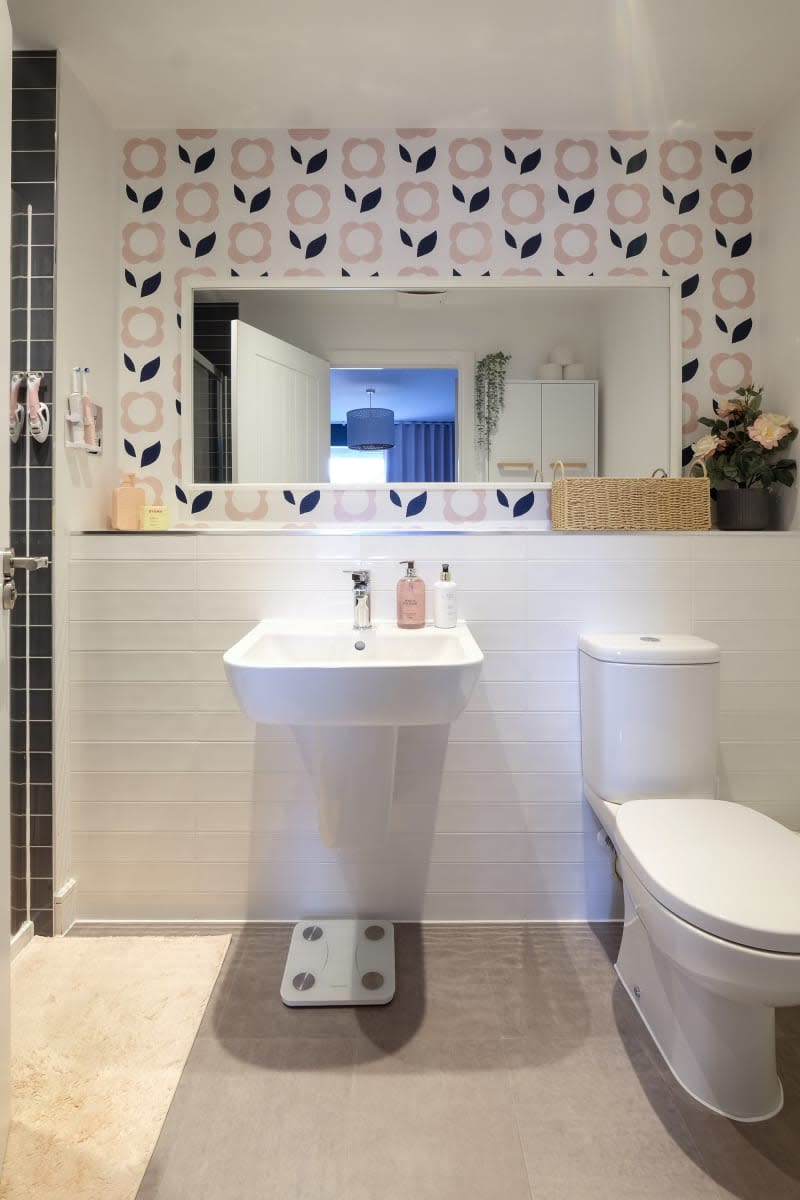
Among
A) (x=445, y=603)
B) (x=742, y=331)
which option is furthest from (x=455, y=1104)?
(x=742, y=331)

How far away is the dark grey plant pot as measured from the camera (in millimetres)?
1934

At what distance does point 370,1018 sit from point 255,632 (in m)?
0.91

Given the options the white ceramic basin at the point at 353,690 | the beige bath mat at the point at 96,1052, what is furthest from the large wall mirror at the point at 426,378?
the beige bath mat at the point at 96,1052

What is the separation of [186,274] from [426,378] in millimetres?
767

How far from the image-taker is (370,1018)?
1565 mm

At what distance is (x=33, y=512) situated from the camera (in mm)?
1776

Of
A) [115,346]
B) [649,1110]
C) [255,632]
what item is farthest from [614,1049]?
[115,346]

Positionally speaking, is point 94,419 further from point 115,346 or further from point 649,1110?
point 649,1110

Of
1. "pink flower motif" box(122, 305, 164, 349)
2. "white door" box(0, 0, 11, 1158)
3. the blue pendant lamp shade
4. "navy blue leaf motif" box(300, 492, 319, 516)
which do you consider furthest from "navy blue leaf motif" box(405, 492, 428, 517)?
"white door" box(0, 0, 11, 1158)

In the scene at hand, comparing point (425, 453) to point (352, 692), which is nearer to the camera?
point (352, 692)

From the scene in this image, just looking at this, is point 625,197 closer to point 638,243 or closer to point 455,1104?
point 638,243

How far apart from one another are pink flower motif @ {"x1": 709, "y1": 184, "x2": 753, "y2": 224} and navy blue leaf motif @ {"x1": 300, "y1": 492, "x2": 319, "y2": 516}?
1420 mm

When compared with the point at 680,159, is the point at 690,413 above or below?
below

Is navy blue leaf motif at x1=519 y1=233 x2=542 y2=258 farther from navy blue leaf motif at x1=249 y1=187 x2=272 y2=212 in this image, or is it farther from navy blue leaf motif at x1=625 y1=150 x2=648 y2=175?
navy blue leaf motif at x1=249 y1=187 x2=272 y2=212
